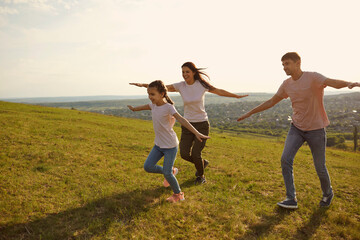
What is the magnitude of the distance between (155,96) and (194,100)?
152 centimetres

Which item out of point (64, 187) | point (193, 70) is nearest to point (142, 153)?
point (64, 187)

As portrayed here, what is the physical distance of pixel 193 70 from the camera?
645cm

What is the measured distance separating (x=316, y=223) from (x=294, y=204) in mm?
641

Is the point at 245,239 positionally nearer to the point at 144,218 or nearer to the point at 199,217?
the point at 199,217

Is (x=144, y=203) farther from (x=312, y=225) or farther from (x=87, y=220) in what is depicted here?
(x=312, y=225)

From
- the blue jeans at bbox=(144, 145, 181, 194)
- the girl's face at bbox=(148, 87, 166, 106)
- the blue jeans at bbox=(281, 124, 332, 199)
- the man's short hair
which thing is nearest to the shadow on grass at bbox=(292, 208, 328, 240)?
the blue jeans at bbox=(281, 124, 332, 199)

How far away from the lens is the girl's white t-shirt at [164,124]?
17.5ft

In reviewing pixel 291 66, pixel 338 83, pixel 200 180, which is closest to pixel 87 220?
pixel 200 180

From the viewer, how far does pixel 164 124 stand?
5.39 meters

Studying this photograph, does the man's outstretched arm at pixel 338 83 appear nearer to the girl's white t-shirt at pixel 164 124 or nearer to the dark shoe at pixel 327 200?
the dark shoe at pixel 327 200

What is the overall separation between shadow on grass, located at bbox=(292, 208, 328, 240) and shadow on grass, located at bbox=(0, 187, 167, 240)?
3.17 metres

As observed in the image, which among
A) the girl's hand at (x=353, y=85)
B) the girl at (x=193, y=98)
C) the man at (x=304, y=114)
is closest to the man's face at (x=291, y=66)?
the man at (x=304, y=114)

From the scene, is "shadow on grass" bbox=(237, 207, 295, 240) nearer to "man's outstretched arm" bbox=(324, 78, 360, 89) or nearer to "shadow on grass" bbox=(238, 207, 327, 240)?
"shadow on grass" bbox=(238, 207, 327, 240)

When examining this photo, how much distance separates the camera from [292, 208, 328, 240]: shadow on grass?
449 cm
